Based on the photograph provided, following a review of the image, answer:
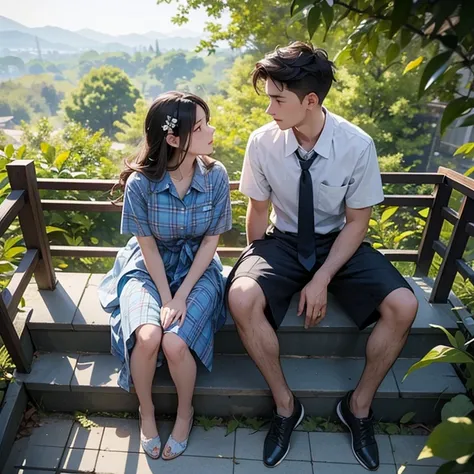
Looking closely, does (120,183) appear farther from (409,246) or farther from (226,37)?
(226,37)

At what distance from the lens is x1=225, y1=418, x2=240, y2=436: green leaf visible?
2115 millimetres

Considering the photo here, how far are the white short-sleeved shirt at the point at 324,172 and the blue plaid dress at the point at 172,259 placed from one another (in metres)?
0.23

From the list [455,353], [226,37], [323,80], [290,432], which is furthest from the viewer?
[226,37]

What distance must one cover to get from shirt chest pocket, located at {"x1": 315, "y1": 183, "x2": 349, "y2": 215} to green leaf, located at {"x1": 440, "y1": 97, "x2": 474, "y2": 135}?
4.34 feet

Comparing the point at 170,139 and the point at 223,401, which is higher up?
the point at 170,139

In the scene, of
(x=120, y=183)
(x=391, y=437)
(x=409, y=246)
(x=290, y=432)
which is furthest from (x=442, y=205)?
(x=409, y=246)

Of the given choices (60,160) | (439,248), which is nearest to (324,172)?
(439,248)

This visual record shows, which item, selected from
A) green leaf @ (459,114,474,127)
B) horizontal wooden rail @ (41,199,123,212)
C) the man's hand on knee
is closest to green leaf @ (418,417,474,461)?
green leaf @ (459,114,474,127)

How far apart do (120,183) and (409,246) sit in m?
3.68

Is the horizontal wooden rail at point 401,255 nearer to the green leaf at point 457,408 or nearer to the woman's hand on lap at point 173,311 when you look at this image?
the green leaf at point 457,408

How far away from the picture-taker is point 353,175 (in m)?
2.02

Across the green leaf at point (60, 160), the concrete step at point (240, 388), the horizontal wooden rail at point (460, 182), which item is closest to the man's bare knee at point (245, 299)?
the concrete step at point (240, 388)

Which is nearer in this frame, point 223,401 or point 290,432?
point 290,432

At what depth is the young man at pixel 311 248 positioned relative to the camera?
6.07 ft
